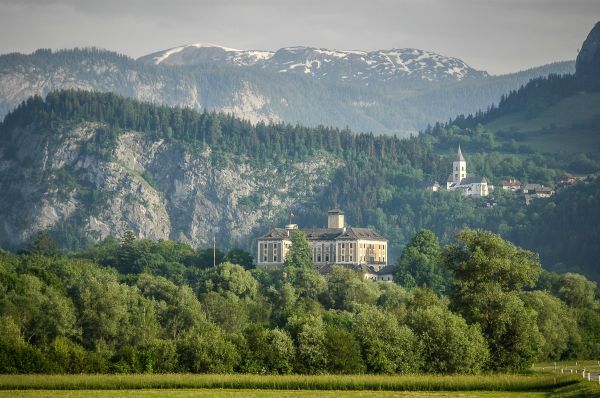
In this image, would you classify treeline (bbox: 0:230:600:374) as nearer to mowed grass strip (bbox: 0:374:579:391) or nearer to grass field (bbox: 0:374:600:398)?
grass field (bbox: 0:374:600:398)

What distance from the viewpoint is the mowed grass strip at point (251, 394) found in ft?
320

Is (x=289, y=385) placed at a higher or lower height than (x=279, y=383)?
lower

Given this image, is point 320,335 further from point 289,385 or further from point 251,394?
point 251,394

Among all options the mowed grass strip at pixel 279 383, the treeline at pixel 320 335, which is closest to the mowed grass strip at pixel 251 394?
the mowed grass strip at pixel 279 383

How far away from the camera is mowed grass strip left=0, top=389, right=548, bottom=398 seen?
320ft

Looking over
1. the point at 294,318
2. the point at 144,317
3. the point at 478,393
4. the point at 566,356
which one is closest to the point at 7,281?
the point at 144,317

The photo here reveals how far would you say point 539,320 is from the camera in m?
164

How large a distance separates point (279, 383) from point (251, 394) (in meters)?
8.43

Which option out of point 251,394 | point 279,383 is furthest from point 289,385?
point 251,394

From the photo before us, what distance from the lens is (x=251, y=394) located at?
9944 cm

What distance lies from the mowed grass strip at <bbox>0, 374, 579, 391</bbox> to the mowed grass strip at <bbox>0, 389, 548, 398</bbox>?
2.44 m

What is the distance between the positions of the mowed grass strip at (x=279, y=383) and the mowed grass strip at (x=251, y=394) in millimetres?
2441

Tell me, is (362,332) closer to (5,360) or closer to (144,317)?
(5,360)

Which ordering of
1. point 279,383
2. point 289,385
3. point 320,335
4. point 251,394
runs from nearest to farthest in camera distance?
point 251,394 → point 289,385 → point 279,383 → point 320,335
